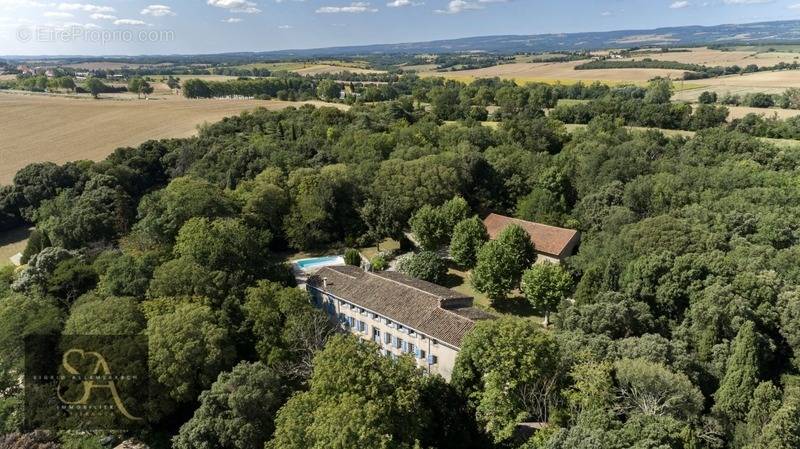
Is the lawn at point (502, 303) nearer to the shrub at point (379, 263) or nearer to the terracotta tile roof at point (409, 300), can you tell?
the shrub at point (379, 263)

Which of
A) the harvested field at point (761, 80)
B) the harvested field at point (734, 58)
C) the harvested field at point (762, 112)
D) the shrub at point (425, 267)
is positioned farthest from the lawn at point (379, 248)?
the harvested field at point (734, 58)

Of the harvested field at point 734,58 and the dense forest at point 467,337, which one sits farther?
the harvested field at point 734,58

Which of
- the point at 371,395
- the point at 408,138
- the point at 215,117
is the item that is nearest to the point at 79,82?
the point at 215,117

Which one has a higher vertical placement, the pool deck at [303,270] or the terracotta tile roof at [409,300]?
the terracotta tile roof at [409,300]

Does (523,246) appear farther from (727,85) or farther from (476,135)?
(727,85)
